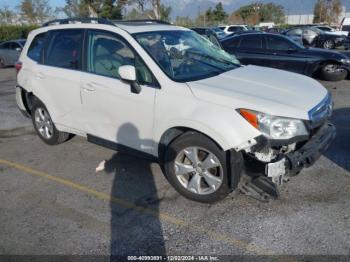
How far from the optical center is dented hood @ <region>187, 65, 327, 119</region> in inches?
133

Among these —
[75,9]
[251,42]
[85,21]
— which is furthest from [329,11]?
[85,21]

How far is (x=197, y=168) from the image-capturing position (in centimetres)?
374

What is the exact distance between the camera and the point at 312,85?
4227 millimetres

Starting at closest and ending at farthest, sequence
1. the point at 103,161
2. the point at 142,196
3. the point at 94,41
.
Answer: the point at 142,196 → the point at 94,41 → the point at 103,161

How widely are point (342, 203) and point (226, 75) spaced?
1883 mm

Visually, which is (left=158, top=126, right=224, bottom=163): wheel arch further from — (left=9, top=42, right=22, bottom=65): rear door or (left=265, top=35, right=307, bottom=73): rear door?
(left=9, top=42, right=22, bottom=65): rear door

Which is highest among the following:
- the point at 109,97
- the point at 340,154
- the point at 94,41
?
the point at 94,41

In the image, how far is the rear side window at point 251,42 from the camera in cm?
1070

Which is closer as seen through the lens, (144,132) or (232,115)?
(232,115)

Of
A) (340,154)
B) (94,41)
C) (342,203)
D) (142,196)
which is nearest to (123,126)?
(142,196)

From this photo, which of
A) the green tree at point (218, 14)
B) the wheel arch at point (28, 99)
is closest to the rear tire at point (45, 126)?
the wheel arch at point (28, 99)

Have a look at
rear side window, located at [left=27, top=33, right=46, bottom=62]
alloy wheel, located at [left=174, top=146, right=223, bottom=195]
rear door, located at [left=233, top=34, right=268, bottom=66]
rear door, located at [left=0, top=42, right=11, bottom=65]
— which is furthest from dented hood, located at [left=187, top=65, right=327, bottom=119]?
rear door, located at [left=0, top=42, right=11, bottom=65]

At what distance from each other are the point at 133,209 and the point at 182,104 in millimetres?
1239

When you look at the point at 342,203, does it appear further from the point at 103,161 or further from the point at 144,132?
the point at 103,161
